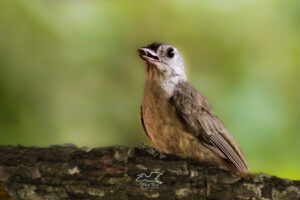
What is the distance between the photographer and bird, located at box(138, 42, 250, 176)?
2088 millimetres

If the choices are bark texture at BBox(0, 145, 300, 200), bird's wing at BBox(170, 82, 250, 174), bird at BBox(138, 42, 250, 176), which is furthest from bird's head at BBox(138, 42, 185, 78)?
bark texture at BBox(0, 145, 300, 200)

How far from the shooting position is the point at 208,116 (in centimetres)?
218

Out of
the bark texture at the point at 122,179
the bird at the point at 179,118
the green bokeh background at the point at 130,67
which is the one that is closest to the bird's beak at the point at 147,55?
the bird at the point at 179,118

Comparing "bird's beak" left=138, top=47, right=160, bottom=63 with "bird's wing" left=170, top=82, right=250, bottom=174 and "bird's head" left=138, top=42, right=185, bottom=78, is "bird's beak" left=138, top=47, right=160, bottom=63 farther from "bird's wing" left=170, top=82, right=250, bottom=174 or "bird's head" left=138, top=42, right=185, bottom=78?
"bird's wing" left=170, top=82, right=250, bottom=174

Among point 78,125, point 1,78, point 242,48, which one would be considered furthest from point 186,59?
point 1,78

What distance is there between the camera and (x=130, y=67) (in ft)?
7.60

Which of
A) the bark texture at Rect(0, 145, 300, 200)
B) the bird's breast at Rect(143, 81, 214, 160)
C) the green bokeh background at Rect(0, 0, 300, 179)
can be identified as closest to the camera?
the bark texture at Rect(0, 145, 300, 200)

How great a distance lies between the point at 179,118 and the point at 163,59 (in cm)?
34

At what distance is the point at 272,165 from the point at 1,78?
5.11 feet

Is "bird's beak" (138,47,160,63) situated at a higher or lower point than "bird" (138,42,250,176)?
higher

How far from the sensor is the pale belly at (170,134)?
6.85 ft

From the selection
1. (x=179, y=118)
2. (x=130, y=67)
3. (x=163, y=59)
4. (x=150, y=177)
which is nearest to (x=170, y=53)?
(x=163, y=59)
